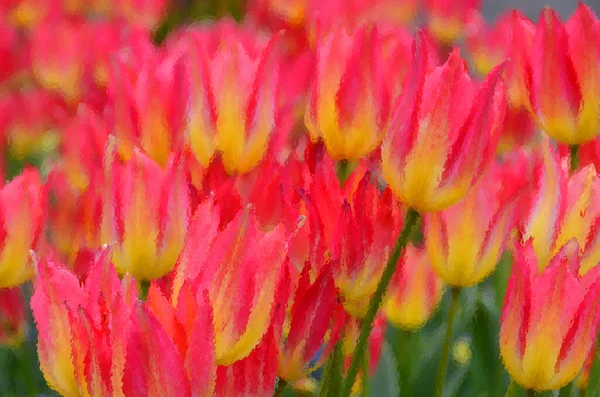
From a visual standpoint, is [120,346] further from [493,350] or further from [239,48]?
[493,350]

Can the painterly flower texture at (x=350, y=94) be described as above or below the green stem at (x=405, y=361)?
above

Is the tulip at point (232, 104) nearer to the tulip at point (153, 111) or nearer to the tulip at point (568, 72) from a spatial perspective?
the tulip at point (153, 111)

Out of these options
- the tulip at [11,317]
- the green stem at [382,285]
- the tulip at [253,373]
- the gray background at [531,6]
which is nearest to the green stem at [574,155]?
the green stem at [382,285]

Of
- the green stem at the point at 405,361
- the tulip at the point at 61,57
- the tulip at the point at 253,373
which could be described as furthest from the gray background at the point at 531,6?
the tulip at the point at 253,373

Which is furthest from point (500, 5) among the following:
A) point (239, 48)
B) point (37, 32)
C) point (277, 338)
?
point (277, 338)

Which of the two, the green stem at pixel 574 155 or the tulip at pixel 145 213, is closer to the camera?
the tulip at pixel 145 213

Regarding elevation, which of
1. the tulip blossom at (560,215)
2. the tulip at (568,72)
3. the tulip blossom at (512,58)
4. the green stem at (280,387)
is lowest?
the green stem at (280,387)

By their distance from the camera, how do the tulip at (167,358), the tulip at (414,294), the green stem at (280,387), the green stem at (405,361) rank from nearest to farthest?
the tulip at (167,358) → the green stem at (280,387) → the tulip at (414,294) → the green stem at (405,361)

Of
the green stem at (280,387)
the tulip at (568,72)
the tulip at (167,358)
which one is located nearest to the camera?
the tulip at (167,358)

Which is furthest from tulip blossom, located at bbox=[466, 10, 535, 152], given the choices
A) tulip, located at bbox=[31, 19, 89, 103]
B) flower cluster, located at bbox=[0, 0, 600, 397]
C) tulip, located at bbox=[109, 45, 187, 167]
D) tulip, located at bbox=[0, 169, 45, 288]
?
tulip, located at bbox=[31, 19, 89, 103]
